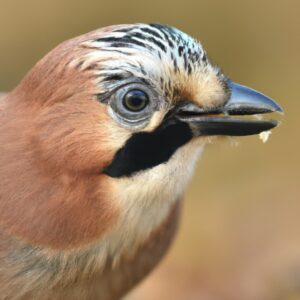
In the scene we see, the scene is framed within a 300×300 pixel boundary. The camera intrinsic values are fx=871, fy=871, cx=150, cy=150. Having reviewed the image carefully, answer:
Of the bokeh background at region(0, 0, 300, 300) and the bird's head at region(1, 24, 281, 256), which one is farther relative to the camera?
the bokeh background at region(0, 0, 300, 300)

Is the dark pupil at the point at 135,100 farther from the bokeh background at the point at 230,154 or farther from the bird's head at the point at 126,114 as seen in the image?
the bokeh background at the point at 230,154

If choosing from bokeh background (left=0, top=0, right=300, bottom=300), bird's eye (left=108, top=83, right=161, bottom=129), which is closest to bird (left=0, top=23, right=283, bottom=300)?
bird's eye (left=108, top=83, right=161, bottom=129)

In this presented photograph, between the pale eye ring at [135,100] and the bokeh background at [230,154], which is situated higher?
the pale eye ring at [135,100]

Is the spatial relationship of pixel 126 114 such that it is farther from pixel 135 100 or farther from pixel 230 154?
pixel 230 154

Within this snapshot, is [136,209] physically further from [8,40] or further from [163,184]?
[8,40]

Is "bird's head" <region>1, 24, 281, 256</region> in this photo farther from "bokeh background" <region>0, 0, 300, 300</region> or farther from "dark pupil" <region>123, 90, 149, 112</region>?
"bokeh background" <region>0, 0, 300, 300</region>

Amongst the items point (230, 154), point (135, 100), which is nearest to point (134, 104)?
point (135, 100)

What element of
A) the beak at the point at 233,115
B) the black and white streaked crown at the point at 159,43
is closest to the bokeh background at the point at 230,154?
the beak at the point at 233,115

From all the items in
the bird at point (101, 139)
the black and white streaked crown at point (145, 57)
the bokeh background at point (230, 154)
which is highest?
the black and white streaked crown at point (145, 57)
